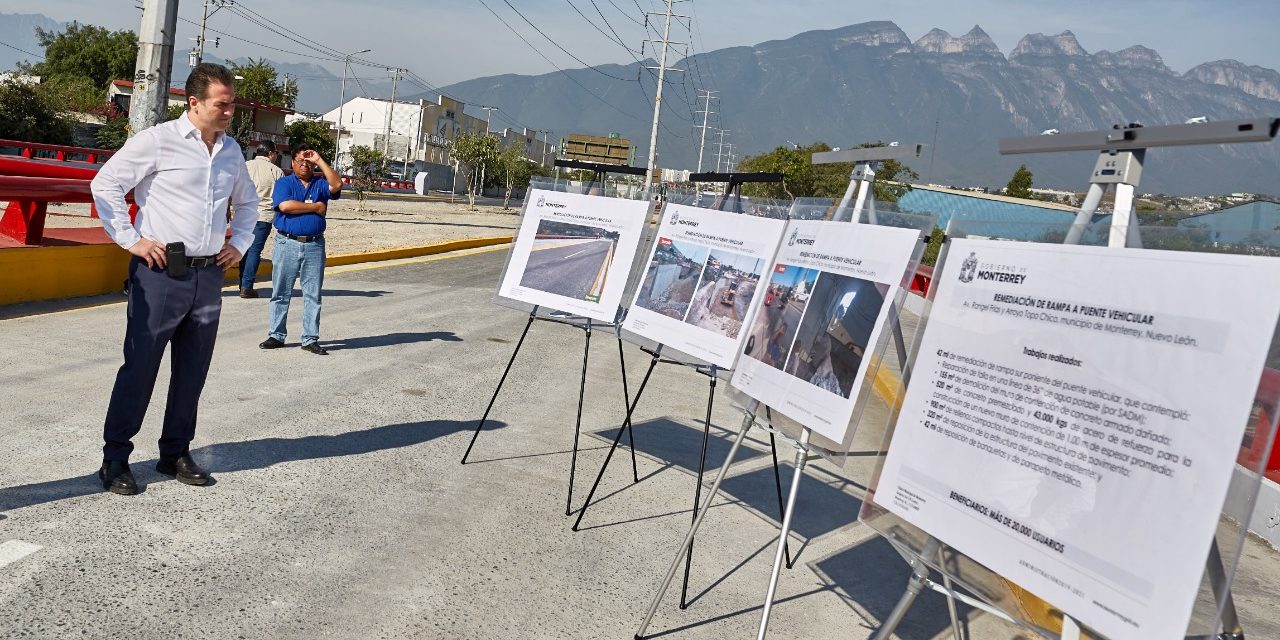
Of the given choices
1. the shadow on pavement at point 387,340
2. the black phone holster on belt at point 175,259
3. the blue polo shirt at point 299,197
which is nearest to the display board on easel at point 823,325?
the black phone holster on belt at point 175,259

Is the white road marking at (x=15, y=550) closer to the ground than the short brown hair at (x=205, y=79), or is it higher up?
closer to the ground

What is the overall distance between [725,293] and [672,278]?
17.7 inches

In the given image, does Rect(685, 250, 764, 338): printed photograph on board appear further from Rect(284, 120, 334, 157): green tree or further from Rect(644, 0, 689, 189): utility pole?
Rect(284, 120, 334, 157): green tree

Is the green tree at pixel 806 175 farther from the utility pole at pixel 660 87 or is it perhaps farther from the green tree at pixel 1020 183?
the green tree at pixel 1020 183

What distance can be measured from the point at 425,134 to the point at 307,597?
125m

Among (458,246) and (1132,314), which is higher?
(1132,314)

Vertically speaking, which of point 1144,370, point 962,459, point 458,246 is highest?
point 1144,370

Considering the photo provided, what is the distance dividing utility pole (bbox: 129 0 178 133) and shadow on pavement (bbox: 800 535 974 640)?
31.1 ft

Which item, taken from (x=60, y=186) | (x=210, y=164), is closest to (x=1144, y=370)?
(x=210, y=164)

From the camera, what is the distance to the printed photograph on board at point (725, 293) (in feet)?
16.6

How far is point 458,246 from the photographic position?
24.5m

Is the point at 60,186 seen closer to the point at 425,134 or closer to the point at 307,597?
the point at 307,597

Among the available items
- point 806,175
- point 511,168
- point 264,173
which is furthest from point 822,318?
point 806,175

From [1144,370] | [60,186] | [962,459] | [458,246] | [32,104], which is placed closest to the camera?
[1144,370]
